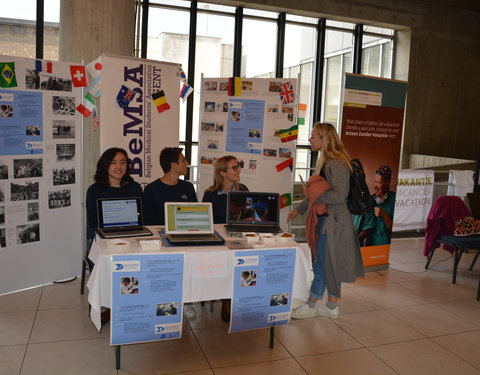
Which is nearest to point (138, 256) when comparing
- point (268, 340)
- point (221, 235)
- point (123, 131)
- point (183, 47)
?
point (221, 235)

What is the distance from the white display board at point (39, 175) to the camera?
12.4ft

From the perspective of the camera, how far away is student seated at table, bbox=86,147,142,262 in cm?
351

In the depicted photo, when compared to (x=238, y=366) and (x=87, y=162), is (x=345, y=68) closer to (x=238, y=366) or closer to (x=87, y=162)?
(x=87, y=162)

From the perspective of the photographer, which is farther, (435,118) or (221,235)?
(435,118)

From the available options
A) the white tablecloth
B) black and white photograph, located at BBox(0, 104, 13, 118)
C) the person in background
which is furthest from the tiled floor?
black and white photograph, located at BBox(0, 104, 13, 118)

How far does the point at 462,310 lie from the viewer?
13.3 ft

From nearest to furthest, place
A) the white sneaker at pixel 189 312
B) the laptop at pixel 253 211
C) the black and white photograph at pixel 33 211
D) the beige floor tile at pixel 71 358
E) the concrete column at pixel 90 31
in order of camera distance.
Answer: the beige floor tile at pixel 71 358 < the laptop at pixel 253 211 < the white sneaker at pixel 189 312 < the black and white photograph at pixel 33 211 < the concrete column at pixel 90 31

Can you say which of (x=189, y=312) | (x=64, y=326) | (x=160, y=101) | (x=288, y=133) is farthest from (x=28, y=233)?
(x=288, y=133)

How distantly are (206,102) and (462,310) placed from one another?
3359 mm

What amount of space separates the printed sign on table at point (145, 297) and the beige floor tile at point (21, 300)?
4.69 ft

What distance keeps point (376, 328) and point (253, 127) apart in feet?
8.22

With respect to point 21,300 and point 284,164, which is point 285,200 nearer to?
point 284,164

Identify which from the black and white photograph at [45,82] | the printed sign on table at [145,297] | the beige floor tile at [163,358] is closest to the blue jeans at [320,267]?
the beige floor tile at [163,358]

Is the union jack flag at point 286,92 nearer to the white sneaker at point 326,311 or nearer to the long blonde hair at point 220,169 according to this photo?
the long blonde hair at point 220,169
